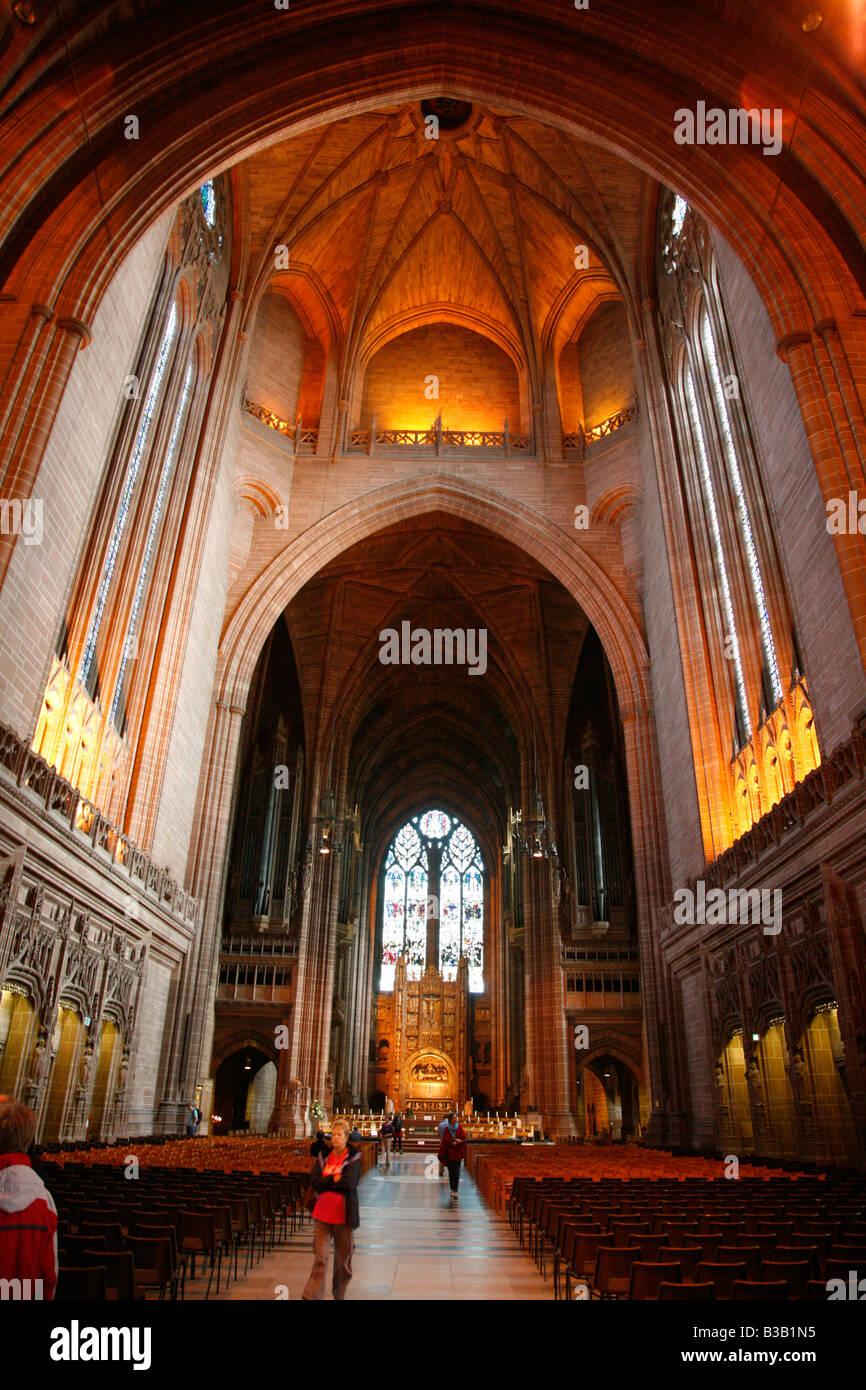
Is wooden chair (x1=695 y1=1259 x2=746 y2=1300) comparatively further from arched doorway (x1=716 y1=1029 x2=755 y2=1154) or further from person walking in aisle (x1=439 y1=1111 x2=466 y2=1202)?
arched doorway (x1=716 y1=1029 x2=755 y2=1154)

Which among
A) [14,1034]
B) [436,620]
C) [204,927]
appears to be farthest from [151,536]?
[436,620]

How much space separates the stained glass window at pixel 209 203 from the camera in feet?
64.7

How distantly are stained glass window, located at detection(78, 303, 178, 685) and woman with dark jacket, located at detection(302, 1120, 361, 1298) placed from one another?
1101cm

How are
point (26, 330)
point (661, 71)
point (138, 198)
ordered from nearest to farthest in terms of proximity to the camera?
1. point (26, 330)
2. point (138, 198)
3. point (661, 71)

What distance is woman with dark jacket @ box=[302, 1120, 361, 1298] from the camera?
4.73m

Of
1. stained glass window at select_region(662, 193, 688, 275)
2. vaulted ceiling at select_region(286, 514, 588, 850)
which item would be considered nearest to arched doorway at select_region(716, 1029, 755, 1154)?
vaulted ceiling at select_region(286, 514, 588, 850)

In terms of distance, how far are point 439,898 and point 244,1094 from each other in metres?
14.7

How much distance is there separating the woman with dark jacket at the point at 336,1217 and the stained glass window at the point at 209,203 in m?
20.2

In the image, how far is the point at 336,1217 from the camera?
4.83 metres

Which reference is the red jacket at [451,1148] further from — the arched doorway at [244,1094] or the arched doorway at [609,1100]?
the arched doorway at [609,1100]

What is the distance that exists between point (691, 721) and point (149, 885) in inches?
429

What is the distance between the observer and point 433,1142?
2630 cm
